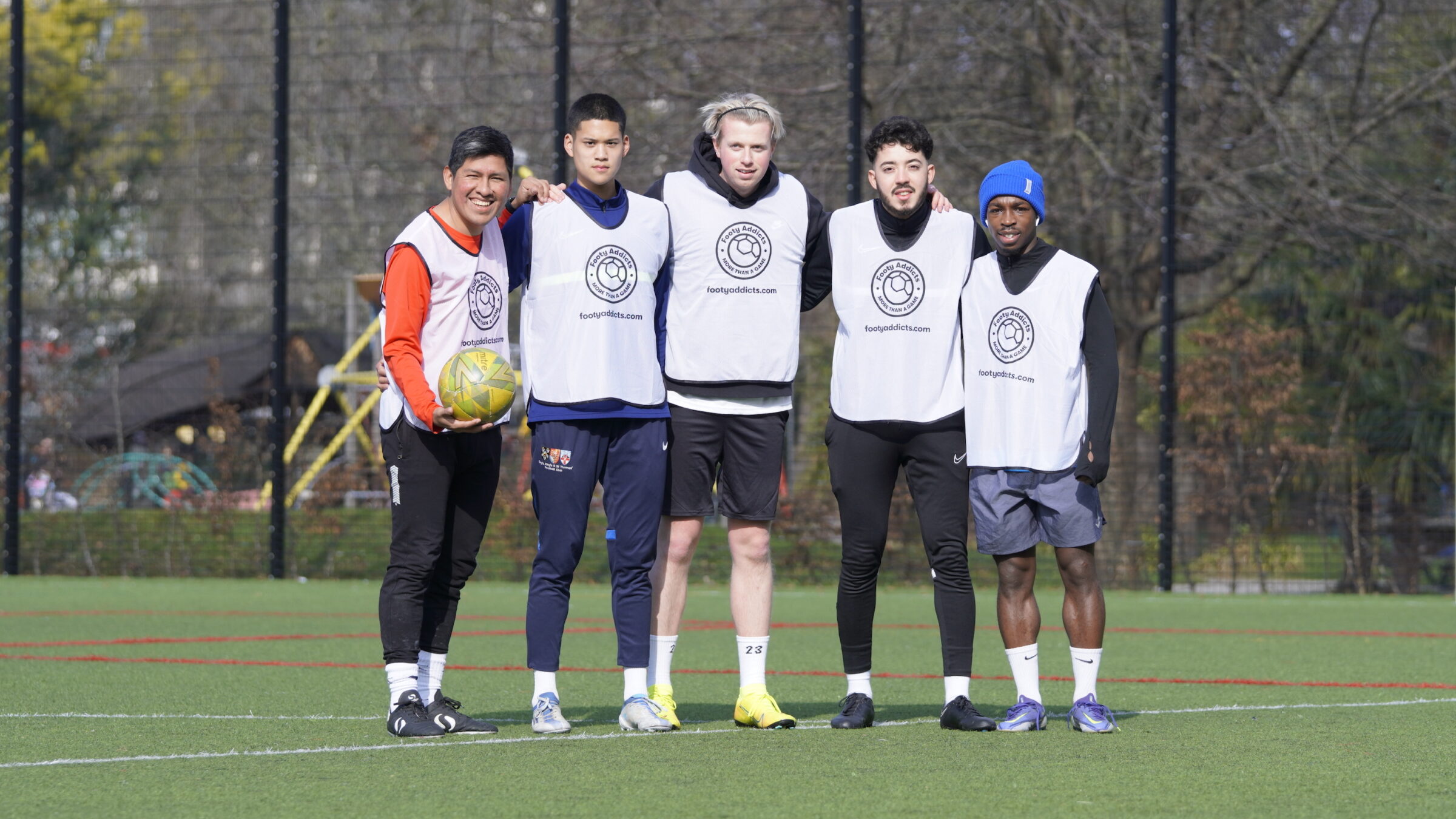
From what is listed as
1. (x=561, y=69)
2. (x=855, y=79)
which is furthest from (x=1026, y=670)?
(x=561, y=69)

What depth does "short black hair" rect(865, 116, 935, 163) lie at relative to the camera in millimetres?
5129

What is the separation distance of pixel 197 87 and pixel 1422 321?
9478mm

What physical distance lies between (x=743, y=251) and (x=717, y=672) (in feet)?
7.46

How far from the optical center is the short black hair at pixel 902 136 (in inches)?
202

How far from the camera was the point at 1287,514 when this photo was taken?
1149 centimetres

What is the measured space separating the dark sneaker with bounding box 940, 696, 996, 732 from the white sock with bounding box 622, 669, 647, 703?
0.89m

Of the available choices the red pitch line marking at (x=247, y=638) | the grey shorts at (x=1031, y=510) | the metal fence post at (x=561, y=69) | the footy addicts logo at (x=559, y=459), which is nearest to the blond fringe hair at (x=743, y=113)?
the footy addicts logo at (x=559, y=459)

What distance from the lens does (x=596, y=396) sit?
4.93m

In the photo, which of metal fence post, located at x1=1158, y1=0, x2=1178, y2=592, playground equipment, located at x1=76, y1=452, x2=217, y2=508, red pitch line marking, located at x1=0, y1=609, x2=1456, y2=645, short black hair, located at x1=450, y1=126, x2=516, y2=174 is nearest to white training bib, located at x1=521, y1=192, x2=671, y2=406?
short black hair, located at x1=450, y1=126, x2=516, y2=174

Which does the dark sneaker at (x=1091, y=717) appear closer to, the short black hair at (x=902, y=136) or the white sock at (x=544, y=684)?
the white sock at (x=544, y=684)

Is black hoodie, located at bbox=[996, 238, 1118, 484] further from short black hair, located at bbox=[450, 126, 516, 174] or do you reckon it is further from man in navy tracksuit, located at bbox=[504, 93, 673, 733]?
short black hair, located at bbox=[450, 126, 516, 174]

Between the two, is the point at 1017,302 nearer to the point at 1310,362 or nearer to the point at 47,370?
the point at 1310,362

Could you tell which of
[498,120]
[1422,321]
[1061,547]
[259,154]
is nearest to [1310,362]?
[1422,321]

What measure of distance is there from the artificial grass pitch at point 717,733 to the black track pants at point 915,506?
30 centimetres
